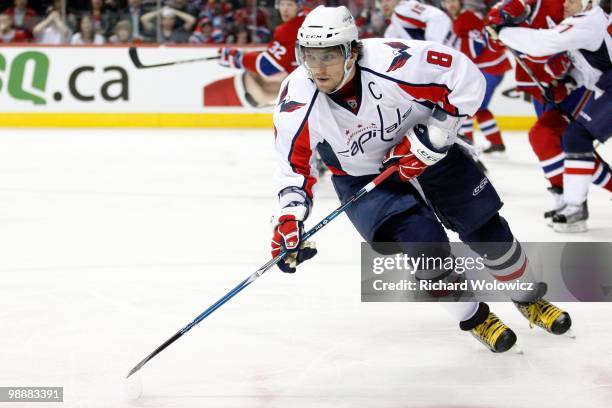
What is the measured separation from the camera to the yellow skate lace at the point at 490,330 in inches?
109

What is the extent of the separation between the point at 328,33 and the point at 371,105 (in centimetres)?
Result: 24

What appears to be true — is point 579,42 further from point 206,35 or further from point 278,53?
point 206,35

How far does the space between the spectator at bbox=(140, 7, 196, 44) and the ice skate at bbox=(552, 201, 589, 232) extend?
16.6 feet

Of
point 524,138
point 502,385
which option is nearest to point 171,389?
point 502,385

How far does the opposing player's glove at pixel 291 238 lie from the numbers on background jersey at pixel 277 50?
3671mm

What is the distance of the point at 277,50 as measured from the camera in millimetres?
6195

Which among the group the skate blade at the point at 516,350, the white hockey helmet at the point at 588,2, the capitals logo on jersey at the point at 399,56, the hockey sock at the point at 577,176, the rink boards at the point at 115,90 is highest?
the capitals logo on jersey at the point at 399,56

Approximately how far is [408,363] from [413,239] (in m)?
0.37

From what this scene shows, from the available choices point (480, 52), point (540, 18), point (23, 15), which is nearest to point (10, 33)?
point (23, 15)

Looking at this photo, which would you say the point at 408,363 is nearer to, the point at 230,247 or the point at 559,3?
the point at 230,247

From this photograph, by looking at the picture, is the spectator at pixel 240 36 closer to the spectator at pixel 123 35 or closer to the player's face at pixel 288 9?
the spectator at pixel 123 35

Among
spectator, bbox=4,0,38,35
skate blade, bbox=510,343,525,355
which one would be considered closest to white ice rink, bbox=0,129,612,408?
skate blade, bbox=510,343,525,355

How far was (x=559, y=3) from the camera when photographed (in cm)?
467

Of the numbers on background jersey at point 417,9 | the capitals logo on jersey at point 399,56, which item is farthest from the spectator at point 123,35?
the capitals logo on jersey at point 399,56
